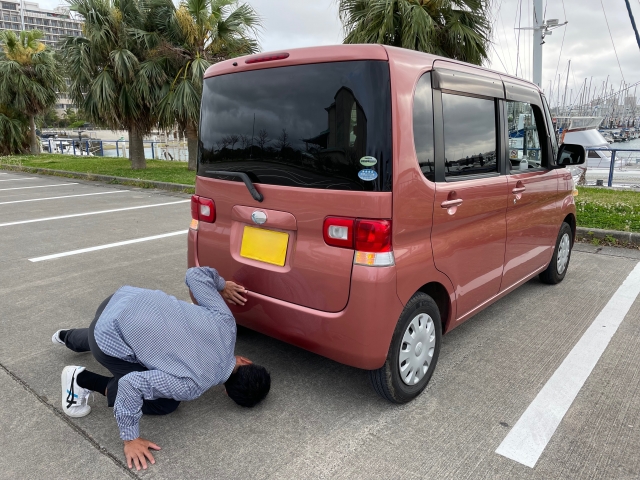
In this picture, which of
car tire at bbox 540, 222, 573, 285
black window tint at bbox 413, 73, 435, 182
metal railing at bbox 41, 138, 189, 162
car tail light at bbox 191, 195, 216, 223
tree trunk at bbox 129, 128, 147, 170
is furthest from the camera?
metal railing at bbox 41, 138, 189, 162

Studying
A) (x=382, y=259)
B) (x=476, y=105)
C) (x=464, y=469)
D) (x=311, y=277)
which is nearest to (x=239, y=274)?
(x=311, y=277)

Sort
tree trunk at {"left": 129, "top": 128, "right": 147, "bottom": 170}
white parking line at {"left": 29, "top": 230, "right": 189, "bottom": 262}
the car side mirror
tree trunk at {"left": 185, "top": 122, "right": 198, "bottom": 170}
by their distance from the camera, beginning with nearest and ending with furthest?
the car side mirror, white parking line at {"left": 29, "top": 230, "right": 189, "bottom": 262}, tree trunk at {"left": 185, "top": 122, "right": 198, "bottom": 170}, tree trunk at {"left": 129, "top": 128, "right": 147, "bottom": 170}

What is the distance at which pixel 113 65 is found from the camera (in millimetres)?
13359

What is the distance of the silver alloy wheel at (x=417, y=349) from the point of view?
104 inches

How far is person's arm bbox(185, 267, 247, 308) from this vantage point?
2.67 metres

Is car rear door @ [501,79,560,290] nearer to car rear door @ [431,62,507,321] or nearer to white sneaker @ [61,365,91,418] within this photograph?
car rear door @ [431,62,507,321]

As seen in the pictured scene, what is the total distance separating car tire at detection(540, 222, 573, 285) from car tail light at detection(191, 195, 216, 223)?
3204mm

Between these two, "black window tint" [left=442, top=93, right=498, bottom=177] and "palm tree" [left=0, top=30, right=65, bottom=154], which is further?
"palm tree" [left=0, top=30, right=65, bottom=154]

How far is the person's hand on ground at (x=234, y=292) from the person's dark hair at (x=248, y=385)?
423mm

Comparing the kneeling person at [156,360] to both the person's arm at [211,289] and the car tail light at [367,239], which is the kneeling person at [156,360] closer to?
the person's arm at [211,289]

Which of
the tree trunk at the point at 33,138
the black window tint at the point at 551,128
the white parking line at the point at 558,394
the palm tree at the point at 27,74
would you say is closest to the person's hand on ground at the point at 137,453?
the white parking line at the point at 558,394

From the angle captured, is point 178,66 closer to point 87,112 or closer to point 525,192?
point 87,112

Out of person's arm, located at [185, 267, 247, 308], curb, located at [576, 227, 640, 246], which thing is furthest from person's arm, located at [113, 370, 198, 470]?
curb, located at [576, 227, 640, 246]

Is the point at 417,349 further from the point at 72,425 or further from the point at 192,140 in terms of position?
the point at 192,140
